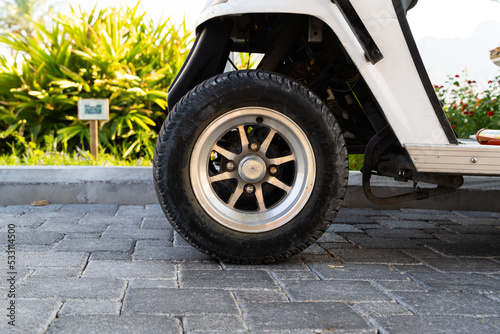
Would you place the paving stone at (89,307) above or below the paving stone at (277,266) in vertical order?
above

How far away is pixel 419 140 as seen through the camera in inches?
104

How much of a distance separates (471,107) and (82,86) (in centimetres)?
436

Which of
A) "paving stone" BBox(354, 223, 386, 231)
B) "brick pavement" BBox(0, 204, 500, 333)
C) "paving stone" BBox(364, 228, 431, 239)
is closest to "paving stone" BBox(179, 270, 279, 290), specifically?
"brick pavement" BBox(0, 204, 500, 333)

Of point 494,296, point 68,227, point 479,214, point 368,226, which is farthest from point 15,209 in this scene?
point 479,214

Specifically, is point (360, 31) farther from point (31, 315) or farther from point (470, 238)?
point (31, 315)

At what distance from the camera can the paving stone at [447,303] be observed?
2.01m

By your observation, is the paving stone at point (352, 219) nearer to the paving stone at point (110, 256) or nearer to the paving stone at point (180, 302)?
the paving stone at point (110, 256)

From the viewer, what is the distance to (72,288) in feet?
7.02

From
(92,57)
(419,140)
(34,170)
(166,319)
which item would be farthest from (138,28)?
(166,319)

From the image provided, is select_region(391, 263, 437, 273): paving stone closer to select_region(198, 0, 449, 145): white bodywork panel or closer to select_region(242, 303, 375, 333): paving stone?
select_region(198, 0, 449, 145): white bodywork panel

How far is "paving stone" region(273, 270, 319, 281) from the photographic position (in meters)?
2.42

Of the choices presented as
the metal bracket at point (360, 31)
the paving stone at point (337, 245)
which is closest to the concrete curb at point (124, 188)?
the paving stone at point (337, 245)

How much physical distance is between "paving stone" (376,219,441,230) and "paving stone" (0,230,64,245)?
2172 millimetres

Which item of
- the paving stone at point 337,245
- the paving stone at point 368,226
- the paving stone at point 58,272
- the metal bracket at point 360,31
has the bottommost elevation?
the paving stone at point 368,226
